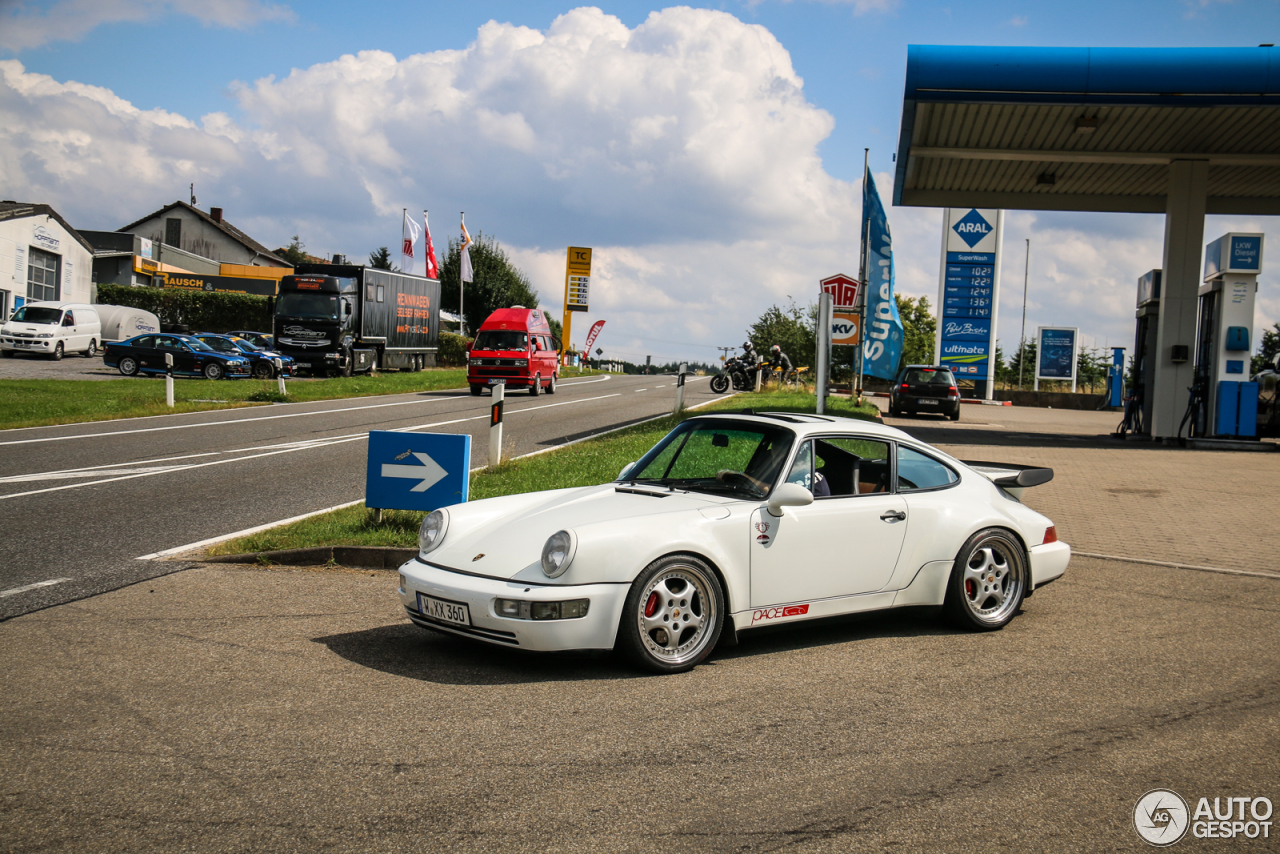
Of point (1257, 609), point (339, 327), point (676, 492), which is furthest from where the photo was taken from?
point (339, 327)

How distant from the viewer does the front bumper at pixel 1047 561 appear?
6.26 m

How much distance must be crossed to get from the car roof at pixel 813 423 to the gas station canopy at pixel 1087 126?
12432mm

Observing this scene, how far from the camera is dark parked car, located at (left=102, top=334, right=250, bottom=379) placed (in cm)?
3055

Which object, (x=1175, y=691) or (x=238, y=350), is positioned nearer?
(x=1175, y=691)

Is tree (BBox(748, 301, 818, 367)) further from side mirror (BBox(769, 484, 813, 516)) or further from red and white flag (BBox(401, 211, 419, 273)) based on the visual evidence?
side mirror (BBox(769, 484, 813, 516))

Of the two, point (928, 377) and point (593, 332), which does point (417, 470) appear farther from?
point (593, 332)

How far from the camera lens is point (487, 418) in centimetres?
2106

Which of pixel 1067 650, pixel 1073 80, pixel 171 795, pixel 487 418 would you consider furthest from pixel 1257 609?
pixel 487 418

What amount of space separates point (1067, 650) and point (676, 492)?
2.41m

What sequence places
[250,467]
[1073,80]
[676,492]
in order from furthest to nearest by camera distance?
1. [1073,80]
2. [250,467]
3. [676,492]

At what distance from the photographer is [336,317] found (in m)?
32.1

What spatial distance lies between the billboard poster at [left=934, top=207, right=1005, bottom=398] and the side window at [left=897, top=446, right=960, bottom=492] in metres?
37.8

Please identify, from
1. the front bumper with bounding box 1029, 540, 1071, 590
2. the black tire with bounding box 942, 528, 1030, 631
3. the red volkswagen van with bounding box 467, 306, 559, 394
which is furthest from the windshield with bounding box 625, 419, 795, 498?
the red volkswagen van with bounding box 467, 306, 559, 394

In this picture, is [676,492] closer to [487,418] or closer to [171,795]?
[171,795]
